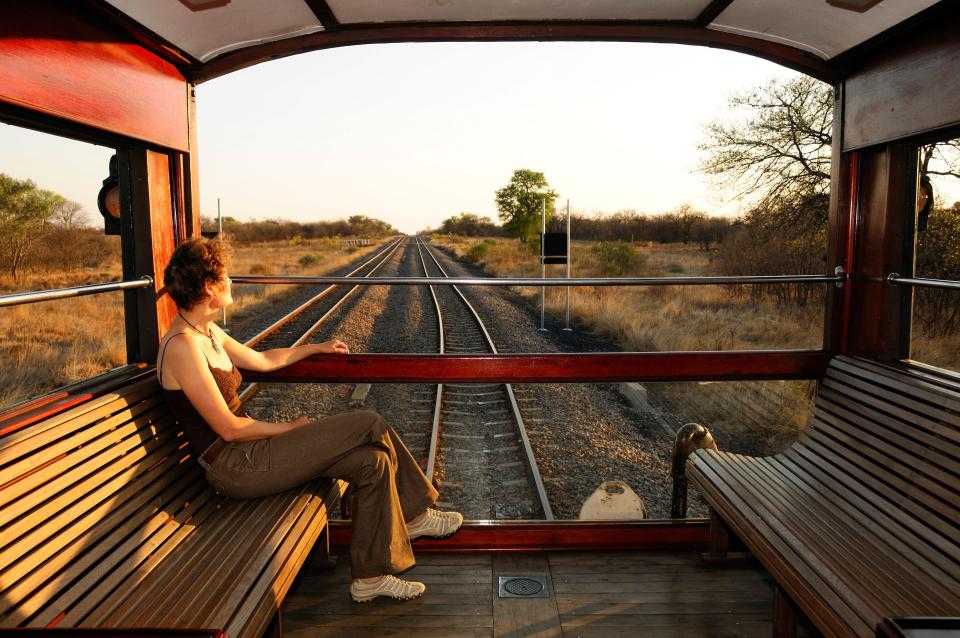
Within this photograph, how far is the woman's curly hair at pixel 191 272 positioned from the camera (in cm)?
236

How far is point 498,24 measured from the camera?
3.10m

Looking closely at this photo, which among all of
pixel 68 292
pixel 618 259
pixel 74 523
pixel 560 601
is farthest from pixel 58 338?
pixel 618 259

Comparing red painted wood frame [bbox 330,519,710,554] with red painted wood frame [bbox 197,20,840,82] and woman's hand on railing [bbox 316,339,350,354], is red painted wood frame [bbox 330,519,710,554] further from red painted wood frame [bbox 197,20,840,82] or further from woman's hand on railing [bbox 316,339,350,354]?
red painted wood frame [bbox 197,20,840,82]

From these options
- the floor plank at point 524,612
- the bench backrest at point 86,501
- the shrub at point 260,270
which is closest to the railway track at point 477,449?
the floor plank at point 524,612

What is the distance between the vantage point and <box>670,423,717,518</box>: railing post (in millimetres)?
3357

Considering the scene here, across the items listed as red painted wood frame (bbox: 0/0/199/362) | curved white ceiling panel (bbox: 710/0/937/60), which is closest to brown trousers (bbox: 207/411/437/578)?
red painted wood frame (bbox: 0/0/199/362)

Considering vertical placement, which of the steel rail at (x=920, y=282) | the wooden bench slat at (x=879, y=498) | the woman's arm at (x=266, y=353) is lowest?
the wooden bench slat at (x=879, y=498)

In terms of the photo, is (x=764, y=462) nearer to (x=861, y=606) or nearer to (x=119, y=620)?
(x=861, y=606)

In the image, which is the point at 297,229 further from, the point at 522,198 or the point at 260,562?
the point at 260,562

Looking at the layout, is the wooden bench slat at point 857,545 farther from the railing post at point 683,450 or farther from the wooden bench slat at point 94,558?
the wooden bench slat at point 94,558

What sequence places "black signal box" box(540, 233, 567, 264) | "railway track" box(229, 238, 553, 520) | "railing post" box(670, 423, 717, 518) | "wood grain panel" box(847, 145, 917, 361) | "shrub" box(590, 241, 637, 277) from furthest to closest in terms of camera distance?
"shrub" box(590, 241, 637, 277), "black signal box" box(540, 233, 567, 264), "railway track" box(229, 238, 553, 520), "railing post" box(670, 423, 717, 518), "wood grain panel" box(847, 145, 917, 361)

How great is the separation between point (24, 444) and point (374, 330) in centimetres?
1060

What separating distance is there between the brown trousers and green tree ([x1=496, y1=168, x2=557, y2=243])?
111ft

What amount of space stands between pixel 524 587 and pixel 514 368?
37.6 inches
